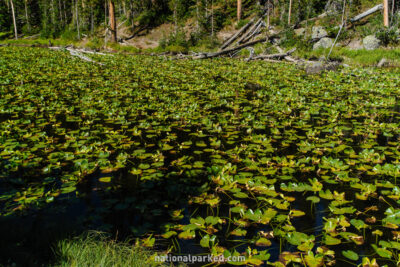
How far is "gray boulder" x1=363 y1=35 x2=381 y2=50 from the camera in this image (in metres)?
19.7

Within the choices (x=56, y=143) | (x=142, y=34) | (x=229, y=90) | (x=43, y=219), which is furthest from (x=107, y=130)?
(x=142, y=34)

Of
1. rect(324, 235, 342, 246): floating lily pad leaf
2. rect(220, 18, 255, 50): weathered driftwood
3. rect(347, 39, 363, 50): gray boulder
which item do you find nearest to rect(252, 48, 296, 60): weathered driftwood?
rect(347, 39, 363, 50): gray boulder

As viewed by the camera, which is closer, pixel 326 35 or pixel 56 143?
pixel 56 143

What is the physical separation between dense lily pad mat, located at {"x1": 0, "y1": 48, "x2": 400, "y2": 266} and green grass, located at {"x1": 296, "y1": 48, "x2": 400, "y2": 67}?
1085 centimetres

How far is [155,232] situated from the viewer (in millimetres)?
2904

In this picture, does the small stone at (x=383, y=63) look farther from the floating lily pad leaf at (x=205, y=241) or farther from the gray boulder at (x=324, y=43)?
the floating lily pad leaf at (x=205, y=241)

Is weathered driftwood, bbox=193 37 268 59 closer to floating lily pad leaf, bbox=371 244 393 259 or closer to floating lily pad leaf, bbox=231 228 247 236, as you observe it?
floating lily pad leaf, bbox=231 228 247 236

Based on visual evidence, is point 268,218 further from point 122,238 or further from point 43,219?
point 43,219

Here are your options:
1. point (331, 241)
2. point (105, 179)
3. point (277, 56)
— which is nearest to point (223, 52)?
point (277, 56)

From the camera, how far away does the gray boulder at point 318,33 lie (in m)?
23.3

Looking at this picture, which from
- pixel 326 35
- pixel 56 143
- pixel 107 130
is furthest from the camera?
pixel 326 35

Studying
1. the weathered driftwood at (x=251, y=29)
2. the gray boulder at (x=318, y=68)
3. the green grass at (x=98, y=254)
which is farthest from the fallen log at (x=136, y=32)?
the green grass at (x=98, y=254)

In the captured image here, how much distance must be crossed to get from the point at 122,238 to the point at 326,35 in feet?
83.5

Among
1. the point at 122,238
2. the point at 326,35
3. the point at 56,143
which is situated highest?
the point at 326,35
